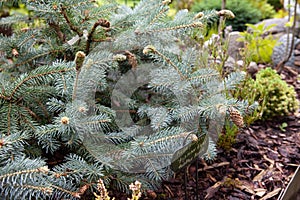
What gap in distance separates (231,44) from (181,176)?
1808 millimetres

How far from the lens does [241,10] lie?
4.58 m

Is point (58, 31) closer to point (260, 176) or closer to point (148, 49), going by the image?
point (148, 49)

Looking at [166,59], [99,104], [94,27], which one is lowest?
[99,104]

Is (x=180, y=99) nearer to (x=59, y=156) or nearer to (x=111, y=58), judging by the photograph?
(x=111, y=58)

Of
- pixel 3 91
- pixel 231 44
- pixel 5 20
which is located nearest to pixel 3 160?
pixel 3 91

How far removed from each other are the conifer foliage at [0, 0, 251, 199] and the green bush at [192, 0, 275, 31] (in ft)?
9.37

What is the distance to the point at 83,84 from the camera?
136 centimetres

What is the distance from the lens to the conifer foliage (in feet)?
4.20

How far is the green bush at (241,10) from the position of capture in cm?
452

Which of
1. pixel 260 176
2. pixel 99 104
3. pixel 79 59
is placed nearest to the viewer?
pixel 79 59

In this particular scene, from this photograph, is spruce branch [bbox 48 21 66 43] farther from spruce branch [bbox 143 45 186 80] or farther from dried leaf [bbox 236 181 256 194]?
dried leaf [bbox 236 181 256 194]

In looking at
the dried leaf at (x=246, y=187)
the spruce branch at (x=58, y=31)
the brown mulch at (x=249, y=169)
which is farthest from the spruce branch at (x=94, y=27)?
the dried leaf at (x=246, y=187)

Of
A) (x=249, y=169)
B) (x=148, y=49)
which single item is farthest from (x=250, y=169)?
(x=148, y=49)

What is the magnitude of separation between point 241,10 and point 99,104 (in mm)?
3538
